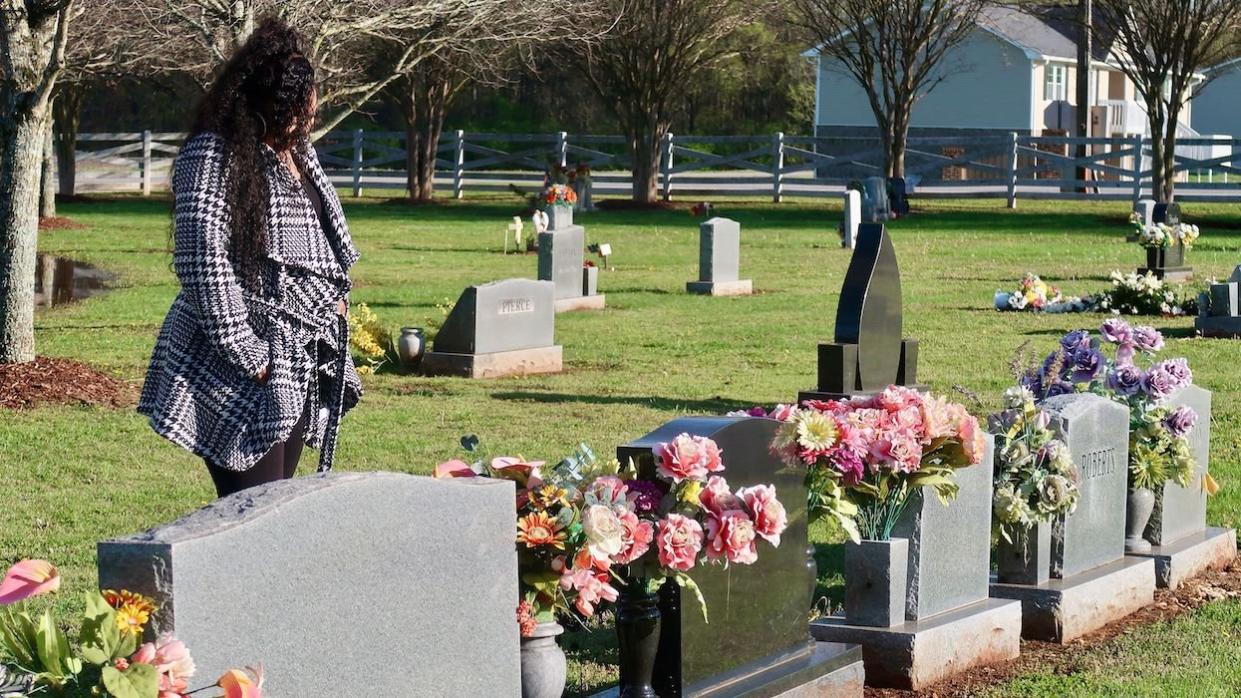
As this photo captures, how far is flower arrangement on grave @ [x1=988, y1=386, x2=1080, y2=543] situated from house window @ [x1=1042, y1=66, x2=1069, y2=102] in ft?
168

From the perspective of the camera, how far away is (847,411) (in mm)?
5922

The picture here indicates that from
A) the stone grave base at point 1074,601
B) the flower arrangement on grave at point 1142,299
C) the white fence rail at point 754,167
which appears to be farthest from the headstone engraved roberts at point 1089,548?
the white fence rail at point 754,167

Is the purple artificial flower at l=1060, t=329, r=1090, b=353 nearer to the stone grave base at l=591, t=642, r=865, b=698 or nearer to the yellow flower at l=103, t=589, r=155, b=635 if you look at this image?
the stone grave base at l=591, t=642, r=865, b=698

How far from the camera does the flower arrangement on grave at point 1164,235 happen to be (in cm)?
2130

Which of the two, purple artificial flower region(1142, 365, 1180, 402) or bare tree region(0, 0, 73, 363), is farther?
bare tree region(0, 0, 73, 363)

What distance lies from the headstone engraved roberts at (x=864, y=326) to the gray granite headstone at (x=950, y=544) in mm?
1483

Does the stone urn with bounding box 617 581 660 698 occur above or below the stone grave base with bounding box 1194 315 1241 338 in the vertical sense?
below

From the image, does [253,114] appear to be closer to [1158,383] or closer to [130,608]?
[130,608]

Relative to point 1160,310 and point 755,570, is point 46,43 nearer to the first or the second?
point 755,570

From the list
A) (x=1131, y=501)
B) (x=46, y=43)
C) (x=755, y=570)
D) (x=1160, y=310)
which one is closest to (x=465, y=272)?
(x=1160, y=310)

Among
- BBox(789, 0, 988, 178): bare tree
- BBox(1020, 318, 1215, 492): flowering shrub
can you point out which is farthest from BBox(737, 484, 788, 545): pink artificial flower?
BBox(789, 0, 988, 178): bare tree

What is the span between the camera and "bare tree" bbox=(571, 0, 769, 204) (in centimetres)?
3975

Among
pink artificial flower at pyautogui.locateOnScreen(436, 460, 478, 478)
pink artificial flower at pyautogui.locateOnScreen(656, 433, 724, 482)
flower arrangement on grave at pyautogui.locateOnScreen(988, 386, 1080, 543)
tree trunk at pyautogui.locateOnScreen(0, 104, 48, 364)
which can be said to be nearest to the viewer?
pink artificial flower at pyautogui.locateOnScreen(436, 460, 478, 478)

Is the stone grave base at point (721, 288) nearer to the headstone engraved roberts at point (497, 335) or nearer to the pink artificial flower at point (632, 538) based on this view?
the headstone engraved roberts at point (497, 335)
